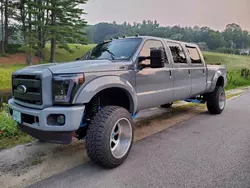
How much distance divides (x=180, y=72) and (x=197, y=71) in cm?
93

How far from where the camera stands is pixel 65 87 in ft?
9.88

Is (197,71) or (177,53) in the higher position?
(177,53)

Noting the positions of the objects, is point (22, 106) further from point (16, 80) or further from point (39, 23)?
point (39, 23)

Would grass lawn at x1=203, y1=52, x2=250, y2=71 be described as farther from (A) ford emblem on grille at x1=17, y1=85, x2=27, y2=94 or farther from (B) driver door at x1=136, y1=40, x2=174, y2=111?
(A) ford emblem on grille at x1=17, y1=85, x2=27, y2=94

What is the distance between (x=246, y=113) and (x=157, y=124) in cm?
306


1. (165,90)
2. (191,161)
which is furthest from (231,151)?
(165,90)

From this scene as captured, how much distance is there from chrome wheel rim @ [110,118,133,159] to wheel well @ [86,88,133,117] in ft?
1.20

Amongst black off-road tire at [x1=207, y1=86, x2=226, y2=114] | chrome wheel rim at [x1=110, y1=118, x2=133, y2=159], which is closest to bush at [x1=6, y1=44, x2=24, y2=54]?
black off-road tire at [x1=207, y1=86, x2=226, y2=114]

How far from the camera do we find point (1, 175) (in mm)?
3086

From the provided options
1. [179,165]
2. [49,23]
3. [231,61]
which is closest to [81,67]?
[179,165]

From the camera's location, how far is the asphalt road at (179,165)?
9.66ft

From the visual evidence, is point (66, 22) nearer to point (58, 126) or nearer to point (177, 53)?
point (177, 53)

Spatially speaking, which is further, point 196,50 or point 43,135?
point 196,50

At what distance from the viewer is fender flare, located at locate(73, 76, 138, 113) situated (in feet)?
10.0
